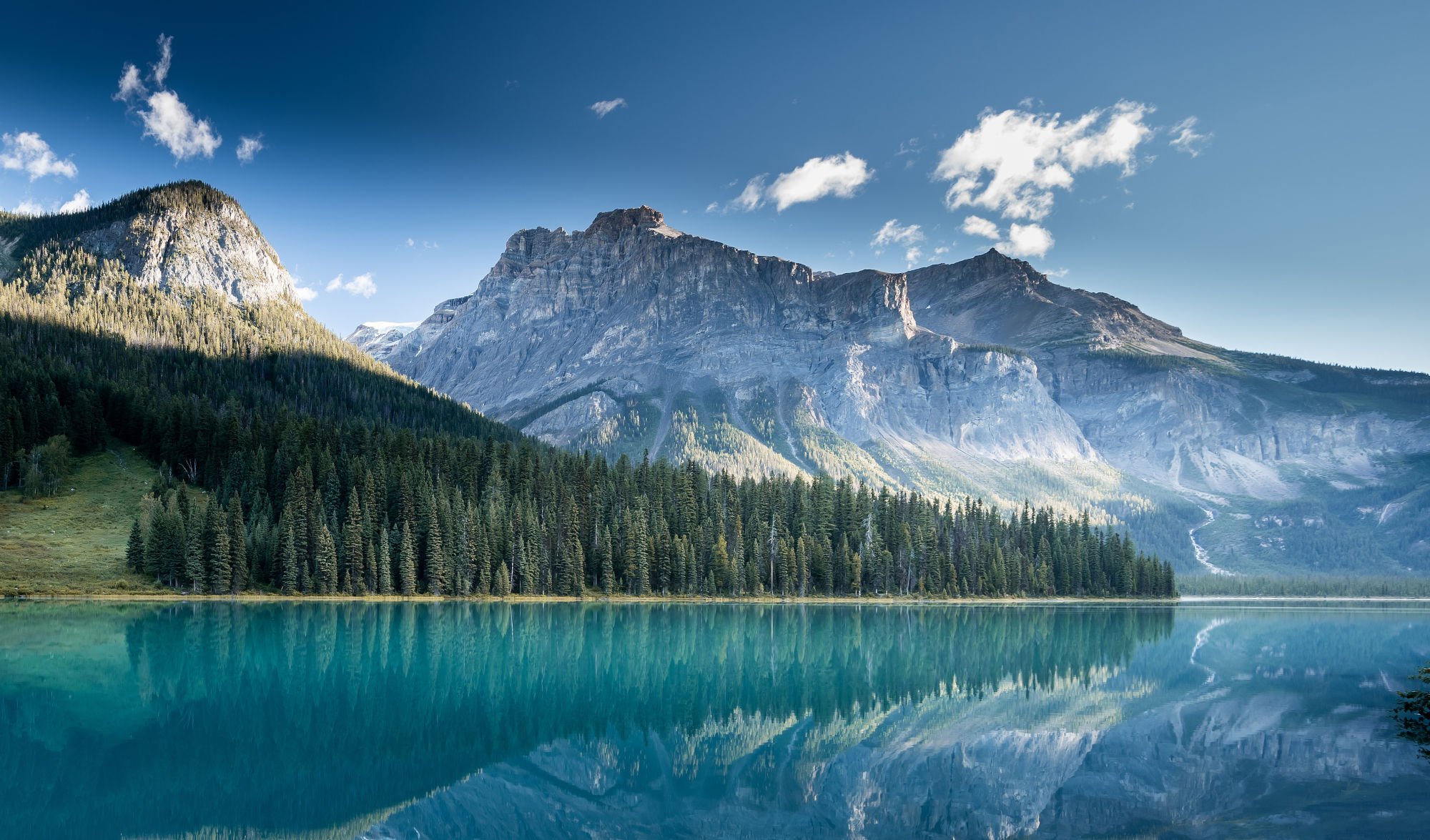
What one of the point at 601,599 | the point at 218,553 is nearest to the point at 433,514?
the point at 218,553

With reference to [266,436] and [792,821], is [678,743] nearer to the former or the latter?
[792,821]

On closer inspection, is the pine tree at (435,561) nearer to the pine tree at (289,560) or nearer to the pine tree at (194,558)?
the pine tree at (289,560)

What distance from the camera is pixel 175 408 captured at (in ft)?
407

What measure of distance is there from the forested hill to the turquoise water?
26.5m

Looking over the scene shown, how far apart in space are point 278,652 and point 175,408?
86.7m

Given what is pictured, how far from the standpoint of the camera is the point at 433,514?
105875 mm

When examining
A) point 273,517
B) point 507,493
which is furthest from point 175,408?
point 507,493

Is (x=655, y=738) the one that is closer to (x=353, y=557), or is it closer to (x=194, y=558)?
(x=353, y=557)

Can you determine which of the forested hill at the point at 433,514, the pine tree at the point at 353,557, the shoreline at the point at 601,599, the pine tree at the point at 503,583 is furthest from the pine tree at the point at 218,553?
the pine tree at the point at 503,583

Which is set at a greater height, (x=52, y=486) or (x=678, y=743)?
(x=52, y=486)

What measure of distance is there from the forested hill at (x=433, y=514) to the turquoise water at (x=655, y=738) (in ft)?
87.0

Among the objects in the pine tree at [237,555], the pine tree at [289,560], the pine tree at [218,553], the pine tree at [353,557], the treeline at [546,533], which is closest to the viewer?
the pine tree at [218,553]

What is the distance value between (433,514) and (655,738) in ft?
248

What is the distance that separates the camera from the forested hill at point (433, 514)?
327 feet
